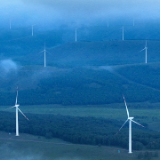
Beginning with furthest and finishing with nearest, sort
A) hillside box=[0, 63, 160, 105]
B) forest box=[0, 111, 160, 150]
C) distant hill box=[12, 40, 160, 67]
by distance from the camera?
distant hill box=[12, 40, 160, 67] < hillside box=[0, 63, 160, 105] < forest box=[0, 111, 160, 150]

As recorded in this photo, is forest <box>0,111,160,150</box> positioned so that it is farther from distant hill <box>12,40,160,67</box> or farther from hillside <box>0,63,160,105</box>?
distant hill <box>12,40,160,67</box>

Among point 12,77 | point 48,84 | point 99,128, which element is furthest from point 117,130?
point 12,77

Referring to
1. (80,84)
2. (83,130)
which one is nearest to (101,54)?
(80,84)

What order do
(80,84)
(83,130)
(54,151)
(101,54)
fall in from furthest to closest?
(101,54), (80,84), (83,130), (54,151)

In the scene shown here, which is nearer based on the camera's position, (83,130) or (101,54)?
(83,130)

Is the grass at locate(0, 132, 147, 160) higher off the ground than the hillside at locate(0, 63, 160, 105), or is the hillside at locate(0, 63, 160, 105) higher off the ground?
the hillside at locate(0, 63, 160, 105)

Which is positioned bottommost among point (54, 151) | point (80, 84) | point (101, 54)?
point (54, 151)

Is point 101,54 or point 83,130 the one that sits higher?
point 101,54

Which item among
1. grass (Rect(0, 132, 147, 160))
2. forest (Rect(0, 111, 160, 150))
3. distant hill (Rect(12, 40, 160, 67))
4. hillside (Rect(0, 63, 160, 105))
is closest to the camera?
grass (Rect(0, 132, 147, 160))

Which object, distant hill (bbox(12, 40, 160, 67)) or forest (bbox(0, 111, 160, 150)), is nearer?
forest (bbox(0, 111, 160, 150))

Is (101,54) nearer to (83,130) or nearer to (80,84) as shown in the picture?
(80,84)

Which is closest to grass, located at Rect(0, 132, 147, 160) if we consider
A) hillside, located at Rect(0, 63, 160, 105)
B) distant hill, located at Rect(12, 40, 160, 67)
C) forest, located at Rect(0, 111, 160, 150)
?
forest, located at Rect(0, 111, 160, 150)

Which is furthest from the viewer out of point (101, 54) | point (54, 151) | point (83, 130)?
point (101, 54)
